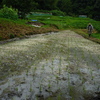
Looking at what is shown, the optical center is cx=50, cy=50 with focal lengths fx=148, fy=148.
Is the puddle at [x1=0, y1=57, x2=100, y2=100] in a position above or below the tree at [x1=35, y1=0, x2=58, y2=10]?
below

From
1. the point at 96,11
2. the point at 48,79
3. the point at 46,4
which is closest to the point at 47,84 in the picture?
the point at 48,79

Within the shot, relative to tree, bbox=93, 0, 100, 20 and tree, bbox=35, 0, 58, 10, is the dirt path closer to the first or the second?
tree, bbox=35, 0, 58, 10

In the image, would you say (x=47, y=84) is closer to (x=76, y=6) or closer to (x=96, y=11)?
(x=96, y=11)

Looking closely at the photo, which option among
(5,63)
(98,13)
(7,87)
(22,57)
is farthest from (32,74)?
(98,13)

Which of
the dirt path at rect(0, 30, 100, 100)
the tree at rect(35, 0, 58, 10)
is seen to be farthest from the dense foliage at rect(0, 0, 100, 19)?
the dirt path at rect(0, 30, 100, 100)

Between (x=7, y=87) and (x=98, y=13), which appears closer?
(x=7, y=87)

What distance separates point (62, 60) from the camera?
8352mm

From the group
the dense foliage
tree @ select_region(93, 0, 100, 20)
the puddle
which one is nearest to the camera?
the puddle

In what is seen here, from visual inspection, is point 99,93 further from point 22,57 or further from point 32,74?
point 22,57

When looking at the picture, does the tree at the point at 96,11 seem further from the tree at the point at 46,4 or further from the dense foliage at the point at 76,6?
the tree at the point at 46,4

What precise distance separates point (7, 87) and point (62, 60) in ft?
13.1

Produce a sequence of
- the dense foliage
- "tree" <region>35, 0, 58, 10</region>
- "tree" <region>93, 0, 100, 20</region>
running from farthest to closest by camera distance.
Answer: "tree" <region>93, 0, 100, 20</region> < the dense foliage < "tree" <region>35, 0, 58, 10</region>

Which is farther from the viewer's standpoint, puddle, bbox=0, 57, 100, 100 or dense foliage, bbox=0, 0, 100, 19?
dense foliage, bbox=0, 0, 100, 19

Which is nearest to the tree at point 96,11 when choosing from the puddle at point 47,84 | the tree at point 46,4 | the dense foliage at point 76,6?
the dense foliage at point 76,6
